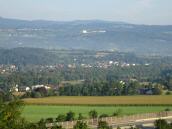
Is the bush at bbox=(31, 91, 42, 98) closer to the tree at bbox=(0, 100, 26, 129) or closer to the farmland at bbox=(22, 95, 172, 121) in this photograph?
the farmland at bbox=(22, 95, 172, 121)

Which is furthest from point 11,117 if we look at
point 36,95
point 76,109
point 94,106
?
point 36,95

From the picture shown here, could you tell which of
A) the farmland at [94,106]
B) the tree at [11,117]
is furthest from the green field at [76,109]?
the tree at [11,117]

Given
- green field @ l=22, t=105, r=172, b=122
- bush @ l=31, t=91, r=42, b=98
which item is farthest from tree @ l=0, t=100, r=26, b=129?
bush @ l=31, t=91, r=42, b=98

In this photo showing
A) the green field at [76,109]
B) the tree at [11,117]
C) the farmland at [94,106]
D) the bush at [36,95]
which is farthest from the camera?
the bush at [36,95]

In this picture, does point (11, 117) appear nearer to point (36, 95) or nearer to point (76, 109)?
point (76, 109)

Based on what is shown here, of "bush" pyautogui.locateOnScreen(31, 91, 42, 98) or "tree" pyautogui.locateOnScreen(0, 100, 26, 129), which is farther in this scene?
"bush" pyautogui.locateOnScreen(31, 91, 42, 98)

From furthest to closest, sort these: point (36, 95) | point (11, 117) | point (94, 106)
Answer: point (36, 95) → point (94, 106) → point (11, 117)

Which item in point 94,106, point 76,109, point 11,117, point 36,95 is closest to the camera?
point 11,117

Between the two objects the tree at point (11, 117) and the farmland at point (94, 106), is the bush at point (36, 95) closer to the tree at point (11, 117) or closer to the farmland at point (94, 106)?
the farmland at point (94, 106)

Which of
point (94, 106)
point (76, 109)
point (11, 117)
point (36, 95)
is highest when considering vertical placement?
point (11, 117)

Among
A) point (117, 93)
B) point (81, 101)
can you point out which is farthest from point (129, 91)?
point (81, 101)

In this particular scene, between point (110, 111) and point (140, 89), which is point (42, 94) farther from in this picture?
point (110, 111)
